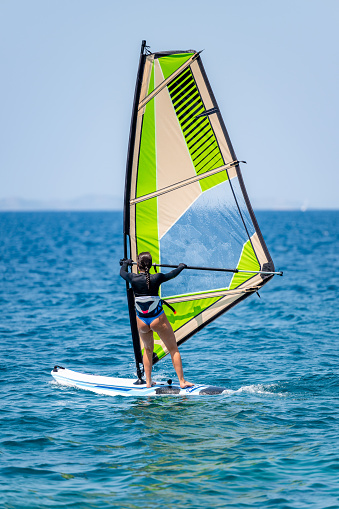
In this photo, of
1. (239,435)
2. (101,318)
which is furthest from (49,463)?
(101,318)

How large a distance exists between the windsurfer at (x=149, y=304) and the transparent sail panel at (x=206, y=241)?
82 centimetres

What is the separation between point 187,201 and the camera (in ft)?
33.8

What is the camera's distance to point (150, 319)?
32.0 feet

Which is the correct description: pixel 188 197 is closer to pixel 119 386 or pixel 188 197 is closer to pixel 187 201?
pixel 187 201

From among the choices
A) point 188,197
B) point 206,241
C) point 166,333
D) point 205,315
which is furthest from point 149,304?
point 188,197

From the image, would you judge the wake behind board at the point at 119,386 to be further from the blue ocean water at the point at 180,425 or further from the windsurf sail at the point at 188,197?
the windsurf sail at the point at 188,197

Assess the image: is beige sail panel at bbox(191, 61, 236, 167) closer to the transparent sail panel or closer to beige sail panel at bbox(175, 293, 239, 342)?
the transparent sail panel

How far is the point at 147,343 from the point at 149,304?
80cm

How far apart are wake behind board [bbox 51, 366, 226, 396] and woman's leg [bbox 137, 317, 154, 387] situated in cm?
22

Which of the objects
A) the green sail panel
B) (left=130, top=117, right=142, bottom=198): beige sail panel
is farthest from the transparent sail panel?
(left=130, top=117, right=142, bottom=198): beige sail panel

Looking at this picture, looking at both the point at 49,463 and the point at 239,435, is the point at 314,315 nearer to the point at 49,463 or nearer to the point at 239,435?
the point at 239,435

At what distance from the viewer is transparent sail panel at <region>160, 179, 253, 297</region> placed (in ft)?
33.5

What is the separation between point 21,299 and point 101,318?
489 cm

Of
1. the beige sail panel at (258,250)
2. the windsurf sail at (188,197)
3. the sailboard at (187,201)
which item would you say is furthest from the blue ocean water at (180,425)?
the beige sail panel at (258,250)
